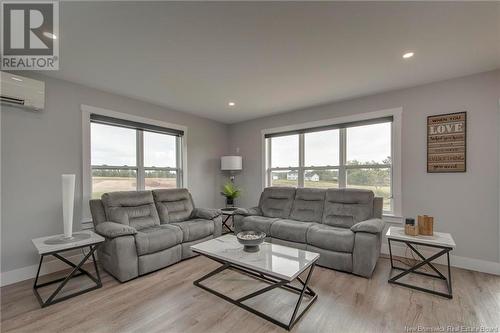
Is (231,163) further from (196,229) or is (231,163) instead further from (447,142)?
(447,142)

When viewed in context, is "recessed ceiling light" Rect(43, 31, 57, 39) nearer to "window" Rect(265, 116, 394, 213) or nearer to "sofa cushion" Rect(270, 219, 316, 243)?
"sofa cushion" Rect(270, 219, 316, 243)

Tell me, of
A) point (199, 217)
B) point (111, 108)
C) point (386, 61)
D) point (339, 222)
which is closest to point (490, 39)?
point (386, 61)

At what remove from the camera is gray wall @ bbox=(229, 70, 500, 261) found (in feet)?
9.02

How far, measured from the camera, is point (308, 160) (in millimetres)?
4438

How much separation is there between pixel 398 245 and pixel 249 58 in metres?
3.43

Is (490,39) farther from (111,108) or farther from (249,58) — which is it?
(111,108)

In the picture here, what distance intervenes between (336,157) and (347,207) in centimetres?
111

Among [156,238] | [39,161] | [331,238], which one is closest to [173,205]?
[156,238]

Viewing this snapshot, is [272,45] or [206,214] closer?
[272,45]

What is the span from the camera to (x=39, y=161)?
274 centimetres

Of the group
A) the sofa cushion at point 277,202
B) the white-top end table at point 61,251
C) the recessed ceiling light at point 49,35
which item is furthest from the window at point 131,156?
the sofa cushion at point 277,202

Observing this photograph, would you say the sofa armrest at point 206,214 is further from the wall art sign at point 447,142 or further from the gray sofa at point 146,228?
the wall art sign at point 447,142

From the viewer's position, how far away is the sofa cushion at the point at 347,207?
3172 millimetres

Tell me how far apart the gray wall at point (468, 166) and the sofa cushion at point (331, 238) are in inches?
50.8
